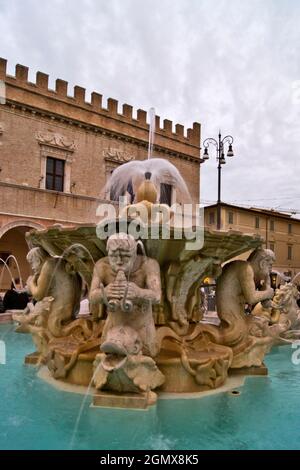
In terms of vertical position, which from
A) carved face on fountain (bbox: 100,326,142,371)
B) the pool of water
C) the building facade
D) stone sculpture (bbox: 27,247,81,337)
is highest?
the building facade

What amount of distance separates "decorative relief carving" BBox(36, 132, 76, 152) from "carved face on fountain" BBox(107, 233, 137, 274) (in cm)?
1780

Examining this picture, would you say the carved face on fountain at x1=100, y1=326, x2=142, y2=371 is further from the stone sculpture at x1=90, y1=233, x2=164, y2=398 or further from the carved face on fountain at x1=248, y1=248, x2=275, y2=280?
the carved face on fountain at x1=248, y1=248, x2=275, y2=280

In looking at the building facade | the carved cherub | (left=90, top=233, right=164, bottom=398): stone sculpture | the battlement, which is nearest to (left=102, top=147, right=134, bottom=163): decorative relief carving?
the battlement

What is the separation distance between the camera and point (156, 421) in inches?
129

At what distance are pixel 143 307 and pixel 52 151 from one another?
18.1m

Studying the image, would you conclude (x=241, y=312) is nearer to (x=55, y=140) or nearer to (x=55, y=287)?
(x=55, y=287)

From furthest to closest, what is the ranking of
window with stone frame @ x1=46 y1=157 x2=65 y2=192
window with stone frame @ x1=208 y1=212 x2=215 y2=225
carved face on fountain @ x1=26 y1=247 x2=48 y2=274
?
1. window with stone frame @ x1=208 y1=212 x2=215 y2=225
2. window with stone frame @ x1=46 y1=157 x2=65 y2=192
3. carved face on fountain @ x1=26 y1=247 x2=48 y2=274

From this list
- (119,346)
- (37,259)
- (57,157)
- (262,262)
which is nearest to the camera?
(119,346)

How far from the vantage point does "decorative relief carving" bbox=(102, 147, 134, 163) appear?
22.7 metres

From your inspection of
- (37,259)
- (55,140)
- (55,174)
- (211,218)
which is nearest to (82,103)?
(55,140)

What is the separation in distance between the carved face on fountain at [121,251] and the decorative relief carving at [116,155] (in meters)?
19.6

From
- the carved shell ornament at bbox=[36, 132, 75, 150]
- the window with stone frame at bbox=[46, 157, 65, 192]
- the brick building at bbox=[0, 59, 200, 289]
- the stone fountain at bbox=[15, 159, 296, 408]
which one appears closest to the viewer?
the stone fountain at bbox=[15, 159, 296, 408]
